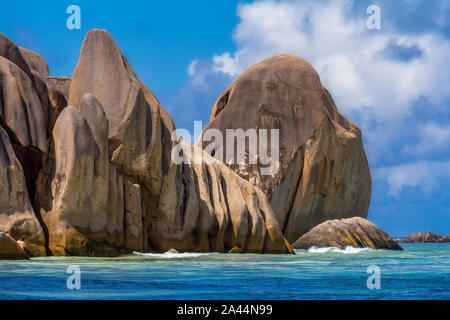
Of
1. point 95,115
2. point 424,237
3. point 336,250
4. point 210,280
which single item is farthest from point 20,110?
point 424,237

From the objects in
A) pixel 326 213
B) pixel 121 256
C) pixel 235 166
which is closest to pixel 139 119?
pixel 121 256

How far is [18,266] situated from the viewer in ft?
59.1

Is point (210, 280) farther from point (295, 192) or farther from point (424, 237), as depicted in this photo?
point (424, 237)

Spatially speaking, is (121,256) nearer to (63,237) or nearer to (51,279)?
(63,237)

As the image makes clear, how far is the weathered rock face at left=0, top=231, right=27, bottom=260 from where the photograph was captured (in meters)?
19.9

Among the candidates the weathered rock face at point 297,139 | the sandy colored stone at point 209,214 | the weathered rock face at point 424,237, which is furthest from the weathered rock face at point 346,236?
the weathered rock face at point 424,237

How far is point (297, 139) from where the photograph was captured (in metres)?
42.6

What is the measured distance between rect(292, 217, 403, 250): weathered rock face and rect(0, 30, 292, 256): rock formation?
521 cm

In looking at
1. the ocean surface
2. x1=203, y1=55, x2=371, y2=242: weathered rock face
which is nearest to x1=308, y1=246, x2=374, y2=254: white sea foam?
x1=203, y1=55, x2=371, y2=242: weathered rock face

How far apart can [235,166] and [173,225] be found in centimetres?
1506

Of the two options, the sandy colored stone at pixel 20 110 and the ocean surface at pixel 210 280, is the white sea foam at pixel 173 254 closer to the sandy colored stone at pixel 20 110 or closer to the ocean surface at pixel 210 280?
the ocean surface at pixel 210 280

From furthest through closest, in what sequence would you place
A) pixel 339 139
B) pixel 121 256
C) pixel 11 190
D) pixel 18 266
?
pixel 339 139 → pixel 121 256 → pixel 11 190 → pixel 18 266

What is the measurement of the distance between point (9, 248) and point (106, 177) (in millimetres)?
5032
